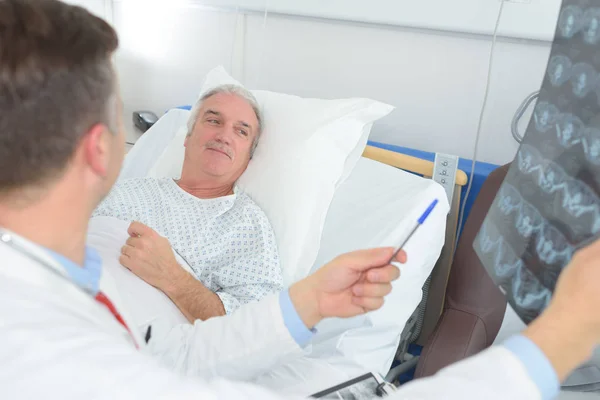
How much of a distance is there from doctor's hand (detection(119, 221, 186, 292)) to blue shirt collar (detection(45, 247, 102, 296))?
47 centimetres

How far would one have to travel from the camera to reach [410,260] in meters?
1.52

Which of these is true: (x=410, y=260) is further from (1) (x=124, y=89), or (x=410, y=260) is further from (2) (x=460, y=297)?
(1) (x=124, y=89)

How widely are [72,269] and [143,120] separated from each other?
Answer: 1801mm

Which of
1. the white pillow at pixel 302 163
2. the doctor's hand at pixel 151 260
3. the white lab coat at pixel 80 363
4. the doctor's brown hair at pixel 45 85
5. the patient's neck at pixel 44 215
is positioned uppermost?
the doctor's brown hair at pixel 45 85

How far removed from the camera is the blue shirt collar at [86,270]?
0.75 meters

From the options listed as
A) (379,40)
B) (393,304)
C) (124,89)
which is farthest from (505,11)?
(124,89)

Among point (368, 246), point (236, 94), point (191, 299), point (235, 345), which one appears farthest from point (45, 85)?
point (236, 94)

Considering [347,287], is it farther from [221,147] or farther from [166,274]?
[221,147]

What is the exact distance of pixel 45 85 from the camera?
66 centimetres

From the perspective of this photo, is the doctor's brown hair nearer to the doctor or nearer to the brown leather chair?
the doctor

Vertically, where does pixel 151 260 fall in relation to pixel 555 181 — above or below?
below

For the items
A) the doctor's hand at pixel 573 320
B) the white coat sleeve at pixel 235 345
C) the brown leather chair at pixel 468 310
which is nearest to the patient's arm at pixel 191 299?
the white coat sleeve at pixel 235 345

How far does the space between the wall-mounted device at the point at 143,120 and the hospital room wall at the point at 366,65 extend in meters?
0.15

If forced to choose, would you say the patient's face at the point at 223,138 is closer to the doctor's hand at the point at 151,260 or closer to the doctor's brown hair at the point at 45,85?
the doctor's hand at the point at 151,260
